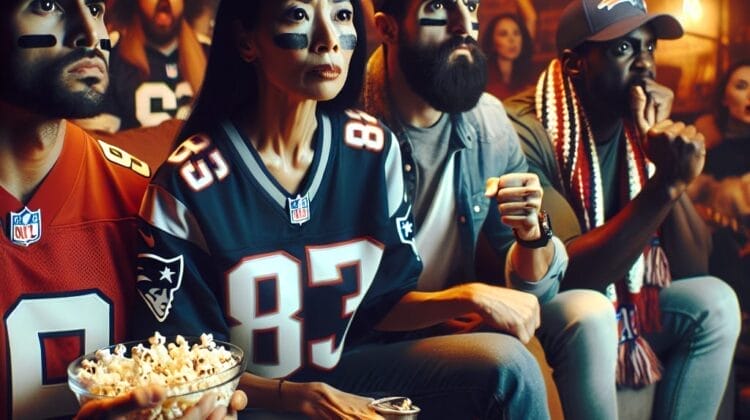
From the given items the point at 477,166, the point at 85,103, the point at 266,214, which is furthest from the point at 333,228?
the point at 85,103

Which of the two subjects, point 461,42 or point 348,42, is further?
point 461,42

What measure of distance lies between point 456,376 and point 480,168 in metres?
0.45

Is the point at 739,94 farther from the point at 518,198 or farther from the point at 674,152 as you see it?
the point at 518,198

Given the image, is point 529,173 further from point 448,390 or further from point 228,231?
point 228,231

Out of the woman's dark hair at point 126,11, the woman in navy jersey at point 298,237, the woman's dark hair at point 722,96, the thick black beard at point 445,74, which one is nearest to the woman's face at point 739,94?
the woman's dark hair at point 722,96

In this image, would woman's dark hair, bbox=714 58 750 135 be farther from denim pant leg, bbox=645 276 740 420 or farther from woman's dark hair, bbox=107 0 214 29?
woman's dark hair, bbox=107 0 214 29

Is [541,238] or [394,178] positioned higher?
[394,178]

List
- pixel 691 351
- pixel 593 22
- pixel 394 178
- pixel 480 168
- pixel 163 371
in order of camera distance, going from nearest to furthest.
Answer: pixel 163 371 → pixel 394 178 → pixel 480 168 → pixel 593 22 → pixel 691 351

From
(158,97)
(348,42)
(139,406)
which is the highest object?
(348,42)

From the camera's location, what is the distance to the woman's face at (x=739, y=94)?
2215mm

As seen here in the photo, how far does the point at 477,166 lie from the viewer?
1.96 metres

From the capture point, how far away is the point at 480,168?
6.45 ft

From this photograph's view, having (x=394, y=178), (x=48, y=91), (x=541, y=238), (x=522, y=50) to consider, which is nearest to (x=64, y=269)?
(x=48, y=91)

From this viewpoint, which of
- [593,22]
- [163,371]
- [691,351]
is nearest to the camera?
[163,371]
